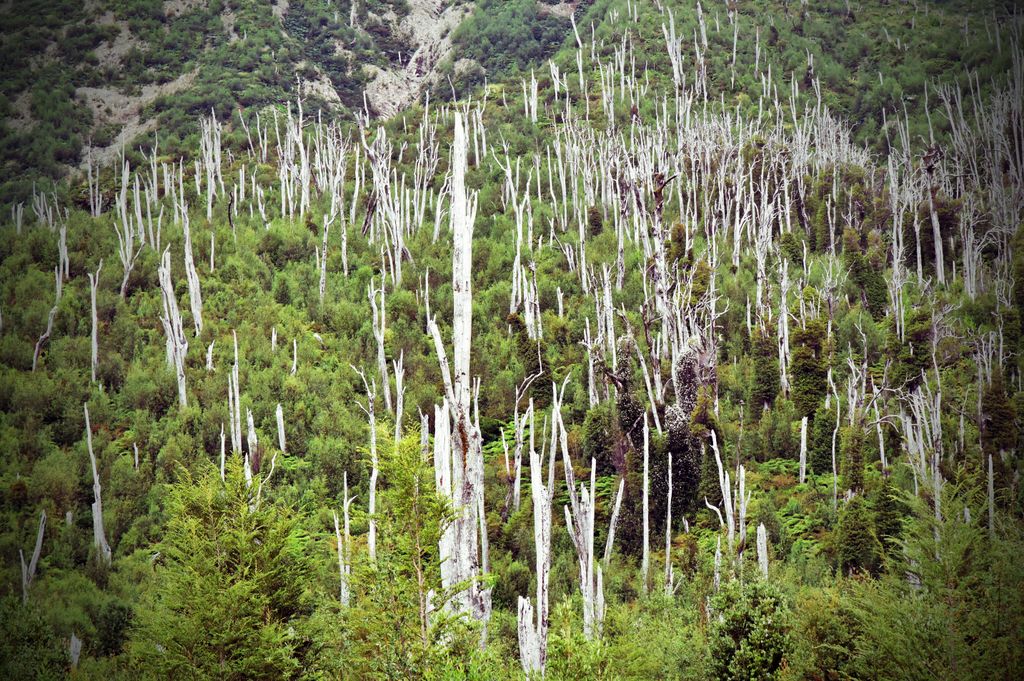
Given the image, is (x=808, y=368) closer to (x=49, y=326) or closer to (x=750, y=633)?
(x=750, y=633)

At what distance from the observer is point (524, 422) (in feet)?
68.0

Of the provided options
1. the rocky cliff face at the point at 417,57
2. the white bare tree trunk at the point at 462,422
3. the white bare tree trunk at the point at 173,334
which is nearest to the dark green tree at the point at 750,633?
the white bare tree trunk at the point at 462,422

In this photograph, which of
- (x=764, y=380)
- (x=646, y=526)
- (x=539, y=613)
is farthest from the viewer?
(x=764, y=380)

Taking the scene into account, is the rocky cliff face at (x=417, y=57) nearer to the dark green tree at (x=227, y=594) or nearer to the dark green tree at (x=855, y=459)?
the dark green tree at (x=855, y=459)

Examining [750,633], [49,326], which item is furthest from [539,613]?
[49,326]

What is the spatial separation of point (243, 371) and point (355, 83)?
5919 centimetres

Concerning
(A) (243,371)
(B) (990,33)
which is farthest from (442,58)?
(A) (243,371)

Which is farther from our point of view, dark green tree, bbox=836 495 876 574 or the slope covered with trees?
dark green tree, bbox=836 495 876 574

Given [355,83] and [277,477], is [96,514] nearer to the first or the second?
[277,477]

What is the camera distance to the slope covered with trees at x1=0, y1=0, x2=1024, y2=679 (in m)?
12.8

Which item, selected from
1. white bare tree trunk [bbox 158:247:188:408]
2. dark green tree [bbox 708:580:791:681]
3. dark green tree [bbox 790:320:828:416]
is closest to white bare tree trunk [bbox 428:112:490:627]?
dark green tree [bbox 708:580:791:681]

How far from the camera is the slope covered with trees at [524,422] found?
1279 centimetres

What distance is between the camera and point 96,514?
2030 centimetres

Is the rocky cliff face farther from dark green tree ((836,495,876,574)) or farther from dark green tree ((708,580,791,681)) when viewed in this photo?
dark green tree ((708,580,791,681))
